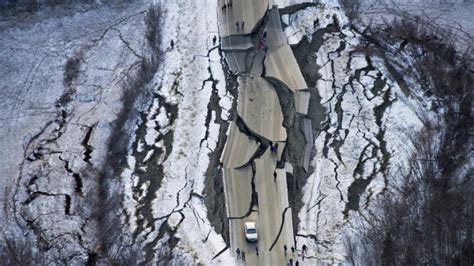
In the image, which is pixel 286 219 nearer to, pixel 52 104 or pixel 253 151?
pixel 253 151

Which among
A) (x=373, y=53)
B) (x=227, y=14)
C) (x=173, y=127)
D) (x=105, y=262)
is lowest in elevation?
(x=105, y=262)

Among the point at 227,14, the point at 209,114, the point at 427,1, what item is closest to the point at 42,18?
the point at 227,14

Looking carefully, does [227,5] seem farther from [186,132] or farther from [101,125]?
[101,125]

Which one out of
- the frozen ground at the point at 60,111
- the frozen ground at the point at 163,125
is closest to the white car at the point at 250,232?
the frozen ground at the point at 163,125

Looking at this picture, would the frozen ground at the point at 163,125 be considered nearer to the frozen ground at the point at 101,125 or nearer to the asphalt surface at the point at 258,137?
the frozen ground at the point at 101,125

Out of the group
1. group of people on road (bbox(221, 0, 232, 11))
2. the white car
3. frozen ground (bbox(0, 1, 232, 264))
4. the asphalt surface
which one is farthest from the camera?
group of people on road (bbox(221, 0, 232, 11))

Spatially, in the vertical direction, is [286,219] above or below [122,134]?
below

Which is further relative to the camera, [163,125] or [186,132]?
[163,125]

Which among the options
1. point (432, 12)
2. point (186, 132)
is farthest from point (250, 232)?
point (432, 12)

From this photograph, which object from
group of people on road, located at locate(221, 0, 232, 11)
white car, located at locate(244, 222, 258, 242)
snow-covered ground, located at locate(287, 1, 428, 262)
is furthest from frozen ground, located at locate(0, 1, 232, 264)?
snow-covered ground, located at locate(287, 1, 428, 262)

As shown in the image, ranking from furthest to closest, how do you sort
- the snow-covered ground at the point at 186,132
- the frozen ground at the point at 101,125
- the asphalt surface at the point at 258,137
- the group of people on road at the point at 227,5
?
the group of people on road at the point at 227,5, the frozen ground at the point at 101,125, the asphalt surface at the point at 258,137, the snow-covered ground at the point at 186,132

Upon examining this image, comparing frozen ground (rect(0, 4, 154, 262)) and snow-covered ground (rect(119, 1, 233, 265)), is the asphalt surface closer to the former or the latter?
snow-covered ground (rect(119, 1, 233, 265))
